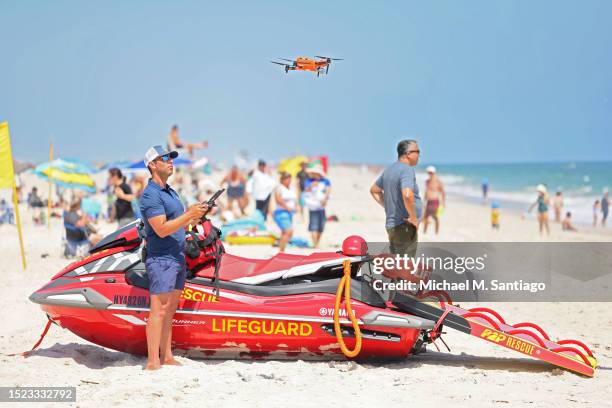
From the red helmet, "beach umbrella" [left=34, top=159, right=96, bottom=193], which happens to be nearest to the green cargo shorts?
the red helmet

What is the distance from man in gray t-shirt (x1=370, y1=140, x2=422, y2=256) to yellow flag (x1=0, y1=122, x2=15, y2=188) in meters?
6.35

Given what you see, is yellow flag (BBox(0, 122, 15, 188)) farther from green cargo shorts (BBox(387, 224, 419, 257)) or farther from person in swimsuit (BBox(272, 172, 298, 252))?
green cargo shorts (BBox(387, 224, 419, 257))

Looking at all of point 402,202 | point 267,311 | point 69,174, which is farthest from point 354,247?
point 69,174

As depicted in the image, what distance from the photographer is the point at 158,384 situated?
546 cm

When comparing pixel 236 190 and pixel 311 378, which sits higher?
pixel 236 190

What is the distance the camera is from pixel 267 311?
237 inches

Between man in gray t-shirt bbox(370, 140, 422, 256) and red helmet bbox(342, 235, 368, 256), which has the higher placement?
man in gray t-shirt bbox(370, 140, 422, 256)

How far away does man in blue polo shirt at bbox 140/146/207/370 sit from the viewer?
224 inches

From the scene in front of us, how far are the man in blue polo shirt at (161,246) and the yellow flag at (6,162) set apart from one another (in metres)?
6.22

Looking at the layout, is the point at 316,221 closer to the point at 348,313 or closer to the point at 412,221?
the point at 412,221

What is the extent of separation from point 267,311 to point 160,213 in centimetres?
114

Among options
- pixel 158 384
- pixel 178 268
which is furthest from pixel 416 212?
pixel 158 384

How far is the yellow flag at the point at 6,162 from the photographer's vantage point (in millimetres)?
11289

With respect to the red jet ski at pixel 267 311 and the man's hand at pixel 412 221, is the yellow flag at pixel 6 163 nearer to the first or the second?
the red jet ski at pixel 267 311
